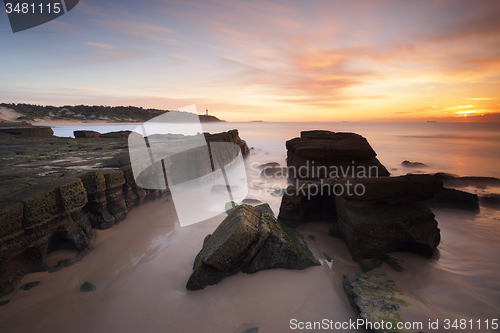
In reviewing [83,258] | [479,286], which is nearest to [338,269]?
[479,286]

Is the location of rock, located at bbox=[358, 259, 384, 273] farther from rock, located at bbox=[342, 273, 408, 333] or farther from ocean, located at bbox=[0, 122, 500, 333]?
rock, located at bbox=[342, 273, 408, 333]

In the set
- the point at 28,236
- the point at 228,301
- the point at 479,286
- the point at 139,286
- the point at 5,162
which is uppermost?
the point at 5,162

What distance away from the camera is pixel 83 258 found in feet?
13.2

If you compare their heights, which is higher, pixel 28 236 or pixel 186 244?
pixel 28 236

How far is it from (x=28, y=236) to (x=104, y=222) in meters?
1.64

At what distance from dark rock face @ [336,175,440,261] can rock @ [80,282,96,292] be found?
439 centimetres

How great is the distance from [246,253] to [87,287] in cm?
258

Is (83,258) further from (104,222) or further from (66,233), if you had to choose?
(104,222)

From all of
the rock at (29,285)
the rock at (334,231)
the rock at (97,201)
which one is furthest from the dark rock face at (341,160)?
the rock at (29,285)

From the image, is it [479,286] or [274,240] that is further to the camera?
[274,240]

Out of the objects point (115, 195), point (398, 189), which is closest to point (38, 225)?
point (115, 195)

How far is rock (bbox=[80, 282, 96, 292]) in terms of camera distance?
3.41 meters

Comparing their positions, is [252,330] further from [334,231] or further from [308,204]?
[308,204]

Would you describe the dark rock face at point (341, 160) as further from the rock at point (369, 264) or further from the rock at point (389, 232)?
the rock at point (369, 264)
